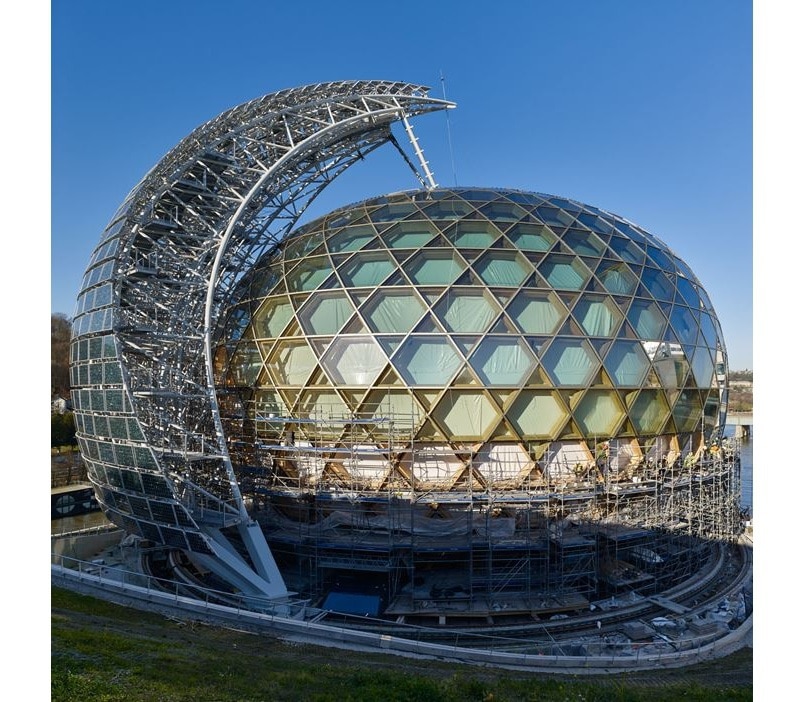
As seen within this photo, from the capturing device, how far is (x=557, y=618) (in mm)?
Result: 16578

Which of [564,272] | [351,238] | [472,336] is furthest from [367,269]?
[564,272]

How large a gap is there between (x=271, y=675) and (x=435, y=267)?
46.0 feet

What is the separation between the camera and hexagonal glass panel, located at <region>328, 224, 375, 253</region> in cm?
2188

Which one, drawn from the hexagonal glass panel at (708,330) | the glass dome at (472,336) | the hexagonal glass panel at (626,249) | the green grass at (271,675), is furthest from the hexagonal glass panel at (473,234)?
the green grass at (271,675)

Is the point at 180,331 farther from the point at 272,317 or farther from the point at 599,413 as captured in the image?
the point at 599,413

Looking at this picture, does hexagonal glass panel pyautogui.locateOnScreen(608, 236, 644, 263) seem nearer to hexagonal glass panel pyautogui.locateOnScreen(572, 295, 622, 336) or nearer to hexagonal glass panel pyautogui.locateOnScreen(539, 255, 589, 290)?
hexagonal glass panel pyautogui.locateOnScreen(539, 255, 589, 290)

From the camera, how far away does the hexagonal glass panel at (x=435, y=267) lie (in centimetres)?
1984

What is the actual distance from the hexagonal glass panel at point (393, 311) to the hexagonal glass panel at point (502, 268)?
266cm

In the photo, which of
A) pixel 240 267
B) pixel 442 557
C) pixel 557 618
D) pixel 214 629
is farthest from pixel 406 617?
pixel 240 267

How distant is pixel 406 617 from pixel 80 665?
9755 mm

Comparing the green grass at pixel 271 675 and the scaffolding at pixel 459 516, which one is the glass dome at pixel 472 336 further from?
the green grass at pixel 271 675

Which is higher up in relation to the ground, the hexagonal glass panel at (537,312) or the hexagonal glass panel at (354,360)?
the hexagonal glass panel at (537,312)

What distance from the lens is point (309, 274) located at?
2150 centimetres

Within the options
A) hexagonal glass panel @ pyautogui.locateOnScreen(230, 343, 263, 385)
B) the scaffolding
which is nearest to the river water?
the scaffolding
